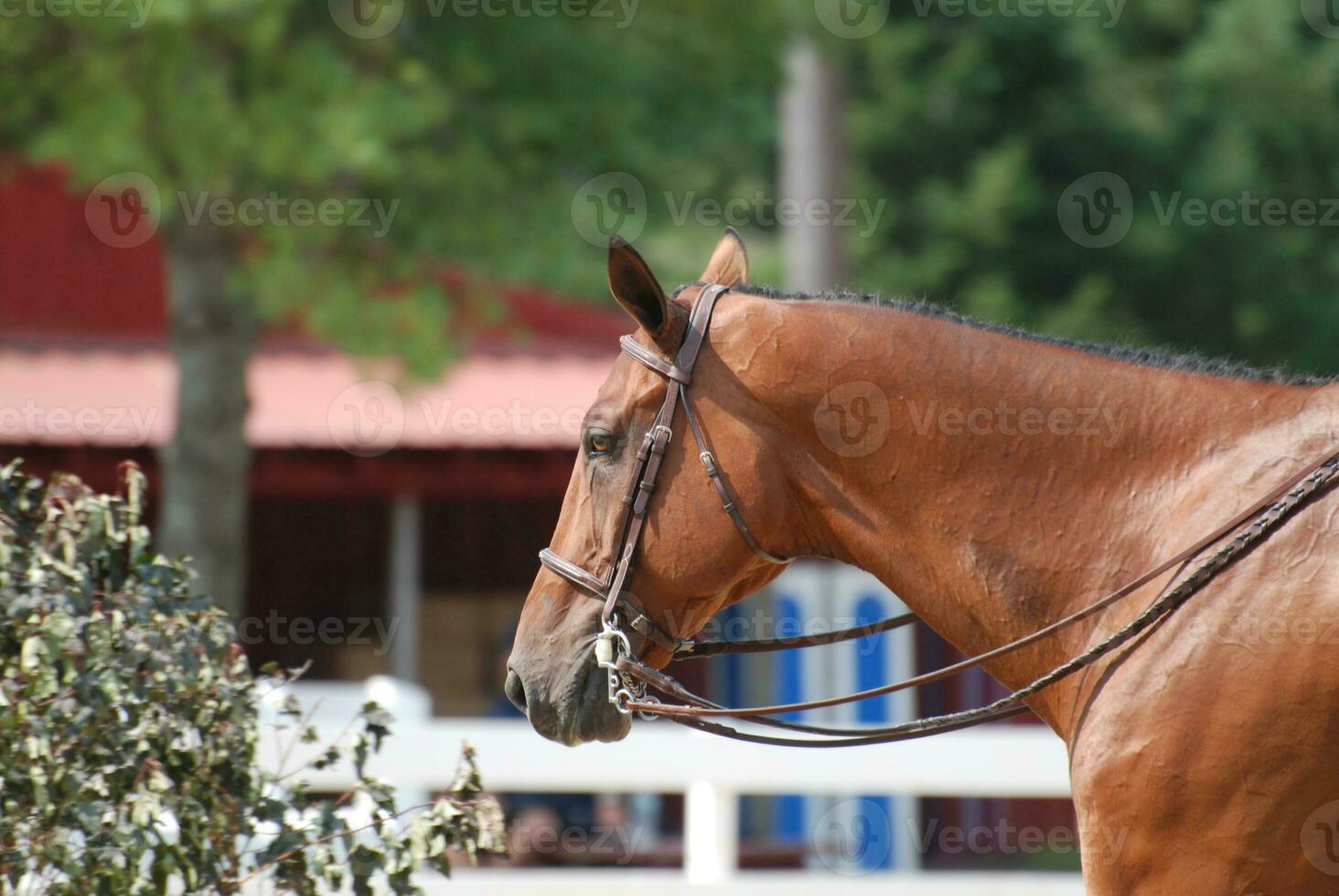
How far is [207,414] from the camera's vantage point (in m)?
9.81

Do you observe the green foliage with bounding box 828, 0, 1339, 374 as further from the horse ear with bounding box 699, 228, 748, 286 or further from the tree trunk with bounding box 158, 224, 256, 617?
the horse ear with bounding box 699, 228, 748, 286

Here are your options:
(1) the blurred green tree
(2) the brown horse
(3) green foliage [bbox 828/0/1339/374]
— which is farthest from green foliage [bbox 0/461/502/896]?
(3) green foliage [bbox 828/0/1339/374]

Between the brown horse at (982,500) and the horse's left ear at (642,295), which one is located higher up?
the horse's left ear at (642,295)

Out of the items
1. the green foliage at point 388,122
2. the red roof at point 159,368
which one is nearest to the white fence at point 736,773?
the green foliage at point 388,122

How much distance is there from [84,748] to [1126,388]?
2493 mm

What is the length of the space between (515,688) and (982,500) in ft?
3.61

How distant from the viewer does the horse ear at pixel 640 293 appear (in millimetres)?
3121

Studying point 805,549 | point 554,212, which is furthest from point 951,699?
point 805,549

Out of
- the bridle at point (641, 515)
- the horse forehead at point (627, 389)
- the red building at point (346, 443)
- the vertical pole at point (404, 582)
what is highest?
the red building at point (346, 443)

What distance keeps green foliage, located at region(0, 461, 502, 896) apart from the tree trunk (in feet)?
20.1

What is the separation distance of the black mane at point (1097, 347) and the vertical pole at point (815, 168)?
5.52 meters

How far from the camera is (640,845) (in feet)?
30.6

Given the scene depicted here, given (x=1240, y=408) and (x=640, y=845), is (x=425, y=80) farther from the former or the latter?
(x=1240, y=408)

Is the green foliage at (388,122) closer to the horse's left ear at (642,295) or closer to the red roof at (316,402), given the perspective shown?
the red roof at (316,402)
